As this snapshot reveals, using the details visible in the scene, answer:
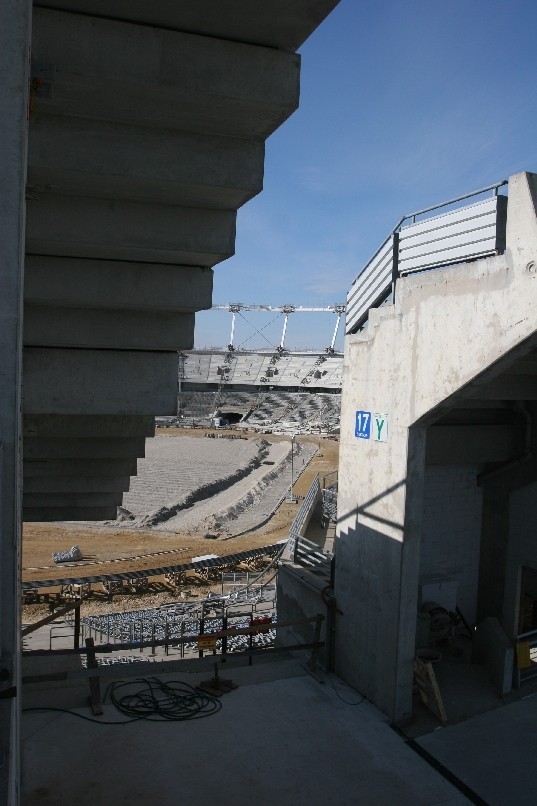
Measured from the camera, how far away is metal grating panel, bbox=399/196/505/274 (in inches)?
237

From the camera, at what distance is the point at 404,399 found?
7.23 metres

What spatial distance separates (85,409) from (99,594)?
47.2 feet

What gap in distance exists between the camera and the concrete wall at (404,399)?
19.2 feet

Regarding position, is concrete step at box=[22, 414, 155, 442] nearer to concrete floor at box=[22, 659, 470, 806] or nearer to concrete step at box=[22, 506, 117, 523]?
concrete floor at box=[22, 659, 470, 806]

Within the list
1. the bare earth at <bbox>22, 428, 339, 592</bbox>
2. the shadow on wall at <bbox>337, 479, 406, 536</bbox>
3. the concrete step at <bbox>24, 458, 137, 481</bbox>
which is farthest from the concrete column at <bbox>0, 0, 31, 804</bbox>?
the bare earth at <bbox>22, 428, 339, 592</bbox>

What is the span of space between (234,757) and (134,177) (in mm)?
5562

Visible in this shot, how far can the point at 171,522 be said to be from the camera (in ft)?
98.8

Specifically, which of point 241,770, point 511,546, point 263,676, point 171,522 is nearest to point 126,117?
point 241,770

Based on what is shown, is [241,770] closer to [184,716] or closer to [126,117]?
[184,716]

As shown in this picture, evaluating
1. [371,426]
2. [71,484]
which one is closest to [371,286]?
[371,426]

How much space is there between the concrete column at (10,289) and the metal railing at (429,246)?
4.30 meters

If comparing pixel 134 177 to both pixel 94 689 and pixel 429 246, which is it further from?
pixel 94 689

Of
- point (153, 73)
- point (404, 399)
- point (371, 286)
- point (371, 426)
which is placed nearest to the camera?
point (153, 73)

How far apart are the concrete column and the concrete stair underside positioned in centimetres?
92
